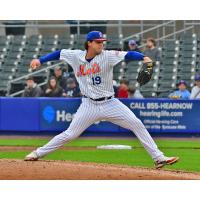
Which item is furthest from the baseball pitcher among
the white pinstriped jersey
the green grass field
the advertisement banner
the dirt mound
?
the advertisement banner

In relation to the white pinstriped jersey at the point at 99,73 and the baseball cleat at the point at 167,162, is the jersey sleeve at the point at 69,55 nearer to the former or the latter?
the white pinstriped jersey at the point at 99,73

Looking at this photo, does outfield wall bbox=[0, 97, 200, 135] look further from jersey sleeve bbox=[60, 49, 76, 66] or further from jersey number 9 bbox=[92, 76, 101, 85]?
jersey number 9 bbox=[92, 76, 101, 85]

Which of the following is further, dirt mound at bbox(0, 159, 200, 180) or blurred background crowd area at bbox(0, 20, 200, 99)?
blurred background crowd area at bbox(0, 20, 200, 99)

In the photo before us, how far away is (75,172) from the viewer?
10.9 m

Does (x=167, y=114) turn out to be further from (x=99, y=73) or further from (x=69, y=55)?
(x=99, y=73)

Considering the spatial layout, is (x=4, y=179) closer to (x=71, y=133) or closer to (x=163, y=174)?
(x=71, y=133)

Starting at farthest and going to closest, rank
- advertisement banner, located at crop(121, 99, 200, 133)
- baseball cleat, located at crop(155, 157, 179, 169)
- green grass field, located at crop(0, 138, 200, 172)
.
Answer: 1. advertisement banner, located at crop(121, 99, 200, 133)
2. green grass field, located at crop(0, 138, 200, 172)
3. baseball cleat, located at crop(155, 157, 179, 169)

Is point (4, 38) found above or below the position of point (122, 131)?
above

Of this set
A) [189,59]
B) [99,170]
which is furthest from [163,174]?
[189,59]

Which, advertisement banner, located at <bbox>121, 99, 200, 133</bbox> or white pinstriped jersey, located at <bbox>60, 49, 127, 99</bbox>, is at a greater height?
white pinstriped jersey, located at <bbox>60, 49, 127, 99</bbox>

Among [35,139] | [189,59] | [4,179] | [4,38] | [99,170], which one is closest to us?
[4,179]

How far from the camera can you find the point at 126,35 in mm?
25828

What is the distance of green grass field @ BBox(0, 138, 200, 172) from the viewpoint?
13460 mm

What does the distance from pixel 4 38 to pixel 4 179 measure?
15783mm
